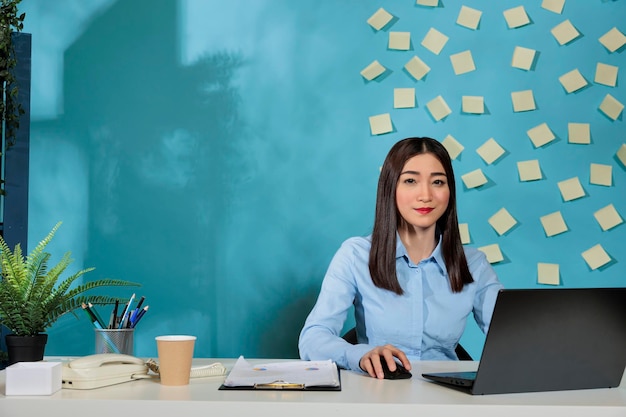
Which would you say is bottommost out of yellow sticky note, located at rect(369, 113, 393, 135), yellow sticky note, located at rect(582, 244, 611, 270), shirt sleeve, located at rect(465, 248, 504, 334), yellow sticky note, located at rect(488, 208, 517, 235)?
shirt sleeve, located at rect(465, 248, 504, 334)

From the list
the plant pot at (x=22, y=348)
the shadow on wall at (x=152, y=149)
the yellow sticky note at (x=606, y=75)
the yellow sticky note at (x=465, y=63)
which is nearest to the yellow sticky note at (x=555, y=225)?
the yellow sticky note at (x=606, y=75)

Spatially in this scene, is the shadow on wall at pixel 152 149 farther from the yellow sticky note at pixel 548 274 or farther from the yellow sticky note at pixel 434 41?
the yellow sticky note at pixel 548 274

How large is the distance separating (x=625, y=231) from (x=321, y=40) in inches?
52.2

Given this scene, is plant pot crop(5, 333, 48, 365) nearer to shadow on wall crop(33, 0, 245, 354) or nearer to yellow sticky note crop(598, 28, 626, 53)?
shadow on wall crop(33, 0, 245, 354)

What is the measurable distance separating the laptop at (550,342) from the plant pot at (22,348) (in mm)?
832

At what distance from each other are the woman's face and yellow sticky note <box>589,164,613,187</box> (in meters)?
0.87

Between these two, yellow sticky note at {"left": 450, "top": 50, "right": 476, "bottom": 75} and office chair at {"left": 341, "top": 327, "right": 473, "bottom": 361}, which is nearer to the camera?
office chair at {"left": 341, "top": 327, "right": 473, "bottom": 361}

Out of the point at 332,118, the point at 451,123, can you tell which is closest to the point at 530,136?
the point at 451,123

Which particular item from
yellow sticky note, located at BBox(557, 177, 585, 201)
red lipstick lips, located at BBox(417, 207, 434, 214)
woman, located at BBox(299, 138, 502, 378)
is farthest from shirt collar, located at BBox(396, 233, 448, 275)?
yellow sticky note, located at BBox(557, 177, 585, 201)

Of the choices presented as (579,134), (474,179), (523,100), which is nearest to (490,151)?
(474,179)

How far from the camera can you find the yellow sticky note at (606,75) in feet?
8.80

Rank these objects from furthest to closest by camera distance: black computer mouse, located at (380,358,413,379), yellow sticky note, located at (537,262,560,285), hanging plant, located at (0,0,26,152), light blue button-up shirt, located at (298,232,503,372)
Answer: yellow sticky note, located at (537,262,560,285) < hanging plant, located at (0,0,26,152) < light blue button-up shirt, located at (298,232,503,372) < black computer mouse, located at (380,358,413,379)

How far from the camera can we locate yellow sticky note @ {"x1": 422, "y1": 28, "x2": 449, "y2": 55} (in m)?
2.70

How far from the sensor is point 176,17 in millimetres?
2725
